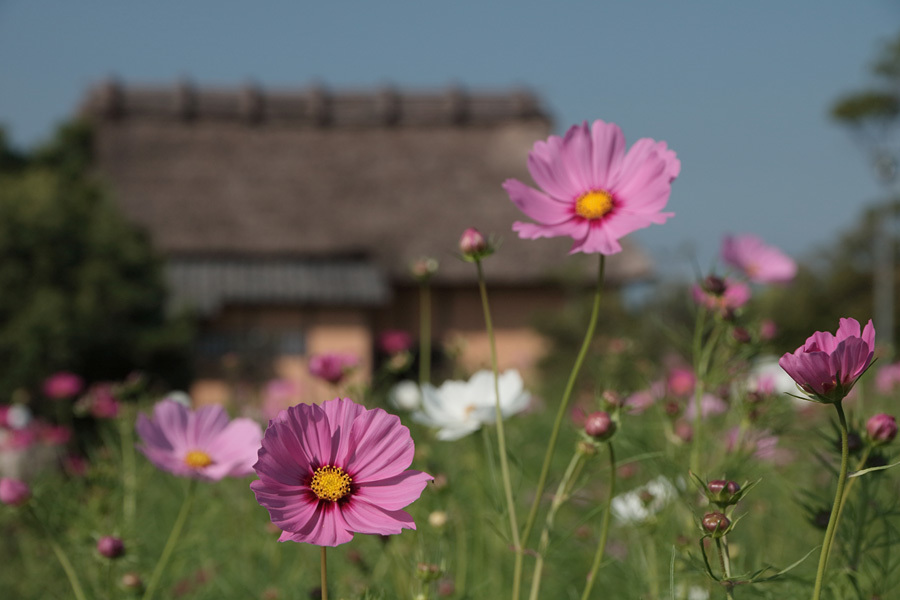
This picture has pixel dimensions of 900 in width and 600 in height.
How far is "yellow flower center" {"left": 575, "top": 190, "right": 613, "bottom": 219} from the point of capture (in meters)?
0.73

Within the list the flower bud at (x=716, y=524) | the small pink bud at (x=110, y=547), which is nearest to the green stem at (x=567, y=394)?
the flower bud at (x=716, y=524)

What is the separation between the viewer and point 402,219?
13.5 meters

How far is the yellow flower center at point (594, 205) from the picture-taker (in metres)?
0.73

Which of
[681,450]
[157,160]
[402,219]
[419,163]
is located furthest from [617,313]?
[681,450]

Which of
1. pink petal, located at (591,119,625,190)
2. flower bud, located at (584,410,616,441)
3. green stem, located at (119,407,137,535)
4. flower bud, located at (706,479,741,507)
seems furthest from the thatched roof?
flower bud, located at (706,479,741,507)

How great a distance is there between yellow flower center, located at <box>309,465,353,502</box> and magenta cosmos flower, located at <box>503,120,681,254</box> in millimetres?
228

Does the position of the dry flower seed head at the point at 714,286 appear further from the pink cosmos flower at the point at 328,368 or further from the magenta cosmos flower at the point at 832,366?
the pink cosmos flower at the point at 328,368

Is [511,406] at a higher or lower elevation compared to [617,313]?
higher

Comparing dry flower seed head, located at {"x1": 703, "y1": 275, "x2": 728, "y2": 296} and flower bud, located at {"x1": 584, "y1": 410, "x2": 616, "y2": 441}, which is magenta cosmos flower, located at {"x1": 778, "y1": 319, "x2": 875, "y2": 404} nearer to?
flower bud, located at {"x1": 584, "y1": 410, "x2": 616, "y2": 441}

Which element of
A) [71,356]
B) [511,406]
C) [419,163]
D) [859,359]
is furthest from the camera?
[419,163]

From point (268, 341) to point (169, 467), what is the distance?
35.3ft

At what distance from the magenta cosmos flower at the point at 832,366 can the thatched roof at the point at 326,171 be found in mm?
11489

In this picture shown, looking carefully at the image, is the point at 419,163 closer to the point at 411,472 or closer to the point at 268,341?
the point at 268,341

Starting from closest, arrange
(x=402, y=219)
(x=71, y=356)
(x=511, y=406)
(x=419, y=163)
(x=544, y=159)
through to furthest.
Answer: (x=544, y=159) → (x=511, y=406) → (x=71, y=356) → (x=402, y=219) → (x=419, y=163)
